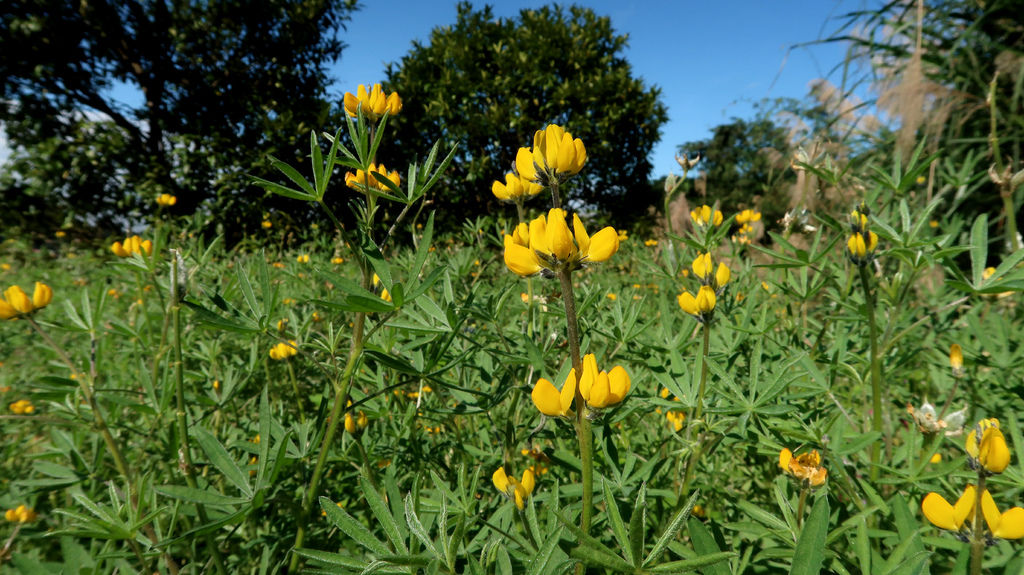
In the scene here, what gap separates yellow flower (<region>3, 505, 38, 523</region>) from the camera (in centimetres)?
119

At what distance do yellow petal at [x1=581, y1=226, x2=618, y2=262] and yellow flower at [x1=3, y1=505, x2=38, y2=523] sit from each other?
161cm

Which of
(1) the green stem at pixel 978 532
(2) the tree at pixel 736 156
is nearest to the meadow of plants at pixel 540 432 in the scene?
(1) the green stem at pixel 978 532

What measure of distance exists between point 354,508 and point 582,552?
1041 mm

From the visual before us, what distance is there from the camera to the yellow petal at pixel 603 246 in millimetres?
594

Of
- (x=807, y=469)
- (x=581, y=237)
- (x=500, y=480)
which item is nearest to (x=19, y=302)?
(x=500, y=480)

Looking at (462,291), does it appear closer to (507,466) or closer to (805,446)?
(507,466)

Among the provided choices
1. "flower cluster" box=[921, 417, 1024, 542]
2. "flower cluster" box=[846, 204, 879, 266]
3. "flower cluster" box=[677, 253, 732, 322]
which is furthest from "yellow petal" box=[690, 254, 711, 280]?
"flower cluster" box=[921, 417, 1024, 542]

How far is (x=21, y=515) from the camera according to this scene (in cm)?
119

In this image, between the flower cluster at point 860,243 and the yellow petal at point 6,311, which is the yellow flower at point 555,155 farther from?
the yellow petal at point 6,311

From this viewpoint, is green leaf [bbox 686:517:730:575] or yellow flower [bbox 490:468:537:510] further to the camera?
yellow flower [bbox 490:468:537:510]

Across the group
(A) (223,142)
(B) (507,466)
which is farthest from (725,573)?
(A) (223,142)

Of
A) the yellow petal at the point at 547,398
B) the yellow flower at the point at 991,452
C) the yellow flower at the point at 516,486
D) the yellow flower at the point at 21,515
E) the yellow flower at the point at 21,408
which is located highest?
the yellow petal at the point at 547,398

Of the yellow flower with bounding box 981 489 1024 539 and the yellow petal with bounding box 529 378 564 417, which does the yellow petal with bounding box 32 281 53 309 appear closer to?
the yellow petal with bounding box 529 378 564 417

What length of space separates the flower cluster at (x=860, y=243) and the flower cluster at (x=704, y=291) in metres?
0.24
